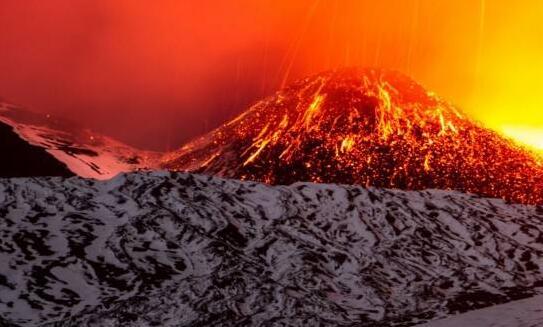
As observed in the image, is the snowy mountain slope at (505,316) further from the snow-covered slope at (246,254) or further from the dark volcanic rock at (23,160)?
the dark volcanic rock at (23,160)

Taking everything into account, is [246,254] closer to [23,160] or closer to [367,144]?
[367,144]

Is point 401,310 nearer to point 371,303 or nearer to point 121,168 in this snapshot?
point 371,303

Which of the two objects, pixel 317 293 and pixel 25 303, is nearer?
pixel 25 303

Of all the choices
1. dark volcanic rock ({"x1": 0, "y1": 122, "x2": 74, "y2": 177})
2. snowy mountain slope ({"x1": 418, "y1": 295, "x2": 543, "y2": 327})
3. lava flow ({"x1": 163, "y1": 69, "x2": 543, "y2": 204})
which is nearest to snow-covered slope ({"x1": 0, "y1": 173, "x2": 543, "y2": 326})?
snowy mountain slope ({"x1": 418, "y1": 295, "x2": 543, "y2": 327})

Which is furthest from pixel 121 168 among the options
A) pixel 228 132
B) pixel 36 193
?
pixel 36 193

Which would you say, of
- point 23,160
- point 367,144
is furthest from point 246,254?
point 23,160
